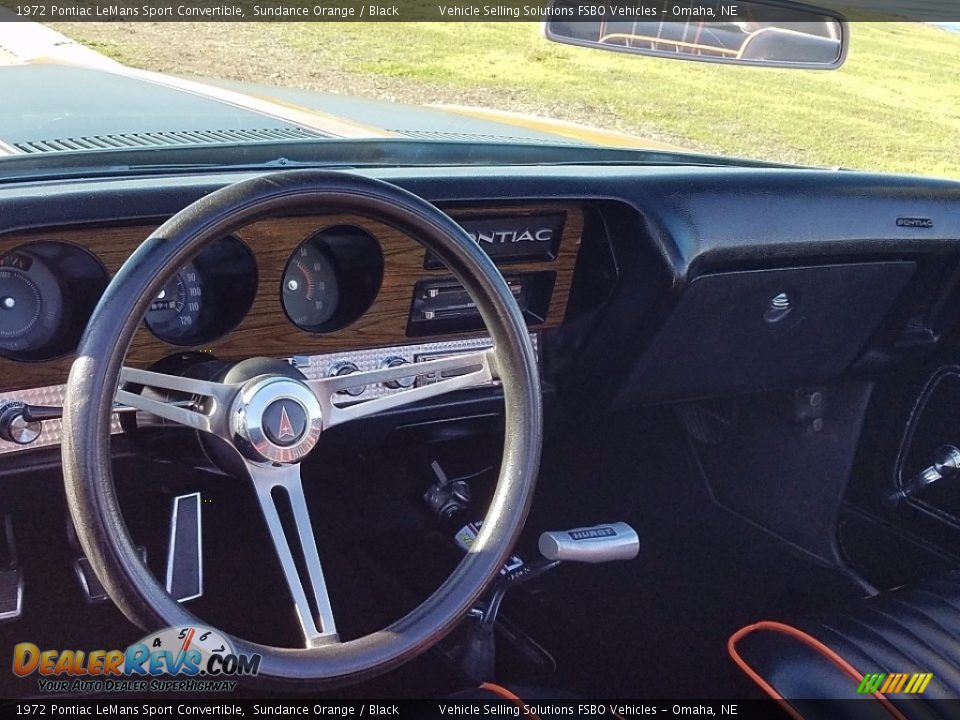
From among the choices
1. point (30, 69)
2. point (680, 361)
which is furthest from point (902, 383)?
point (30, 69)

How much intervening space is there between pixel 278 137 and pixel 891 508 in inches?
82.3

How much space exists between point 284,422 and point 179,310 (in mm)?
597

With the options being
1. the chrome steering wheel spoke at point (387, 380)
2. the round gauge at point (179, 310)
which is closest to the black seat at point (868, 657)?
the chrome steering wheel spoke at point (387, 380)

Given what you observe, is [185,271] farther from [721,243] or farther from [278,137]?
[721,243]

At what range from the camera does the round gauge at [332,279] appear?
2.47 metres

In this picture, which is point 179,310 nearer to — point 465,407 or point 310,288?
point 310,288

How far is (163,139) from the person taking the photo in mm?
2531

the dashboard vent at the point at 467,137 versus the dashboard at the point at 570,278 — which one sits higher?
the dashboard vent at the point at 467,137

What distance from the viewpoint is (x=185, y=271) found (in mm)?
2291

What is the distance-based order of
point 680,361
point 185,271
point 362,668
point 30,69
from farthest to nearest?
point 30,69, point 680,361, point 185,271, point 362,668

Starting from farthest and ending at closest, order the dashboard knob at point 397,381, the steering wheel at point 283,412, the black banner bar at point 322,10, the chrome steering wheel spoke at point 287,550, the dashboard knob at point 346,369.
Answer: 1. the black banner bar at point 322,10
2. the dashboard knob at point 397,381
3. the dashboard knob at point 346,369
4. the chrome steering wheel spoke at point 287,550
5. the steering wheel at point 283,412

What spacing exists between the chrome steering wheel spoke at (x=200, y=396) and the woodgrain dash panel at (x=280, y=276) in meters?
0.37

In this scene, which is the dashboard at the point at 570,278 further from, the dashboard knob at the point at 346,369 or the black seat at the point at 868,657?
the black seat at the point at 868,657

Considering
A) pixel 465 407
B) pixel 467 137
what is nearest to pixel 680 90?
pixel 467 137
